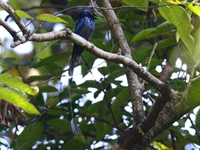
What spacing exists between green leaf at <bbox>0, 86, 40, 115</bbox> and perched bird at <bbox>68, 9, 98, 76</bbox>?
6.20 feet

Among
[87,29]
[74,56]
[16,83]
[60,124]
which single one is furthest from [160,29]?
[16,83]

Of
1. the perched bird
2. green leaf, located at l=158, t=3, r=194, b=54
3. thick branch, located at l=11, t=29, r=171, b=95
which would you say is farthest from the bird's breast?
green leaf, located at l=158, t=3, r=194, b=54

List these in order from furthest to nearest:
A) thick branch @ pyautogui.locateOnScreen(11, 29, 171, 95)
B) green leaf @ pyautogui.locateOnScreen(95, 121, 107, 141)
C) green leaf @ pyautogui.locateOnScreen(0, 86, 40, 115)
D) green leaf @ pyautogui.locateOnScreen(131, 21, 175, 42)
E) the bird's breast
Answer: the bird's breast
green leaf @ pyautogui.locateOnScreen(95, 121, 107, 141)
green leaf @ pyautogui.locateOnScreen(131, 21, 175, 42)
thick branch @ pyautogui.locateOnScreen(11, 29, 171, 95)
green leaf @ pyautogui.locateOnScreen(0, 86, 40, 115)

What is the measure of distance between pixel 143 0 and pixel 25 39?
2.58ft

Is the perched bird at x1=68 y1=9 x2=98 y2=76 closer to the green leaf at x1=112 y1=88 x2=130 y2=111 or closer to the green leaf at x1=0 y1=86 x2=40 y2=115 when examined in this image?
the green leaf at x1=112 y1=88 x2=130 y2=111

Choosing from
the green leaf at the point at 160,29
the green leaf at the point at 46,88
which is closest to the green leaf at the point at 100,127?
the green leaf at the point at 46,88

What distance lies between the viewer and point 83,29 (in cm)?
387

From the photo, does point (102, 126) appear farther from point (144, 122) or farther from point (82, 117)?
point (144, 122)

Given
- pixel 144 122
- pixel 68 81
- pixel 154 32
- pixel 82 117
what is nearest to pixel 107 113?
pixel 82 117

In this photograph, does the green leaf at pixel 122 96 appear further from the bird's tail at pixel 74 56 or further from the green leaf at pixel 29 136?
the green leaf at pixel 29 136

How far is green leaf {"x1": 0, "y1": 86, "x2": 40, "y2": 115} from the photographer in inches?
54.9

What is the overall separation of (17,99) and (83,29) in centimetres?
250

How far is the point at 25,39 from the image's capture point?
1.95 metres

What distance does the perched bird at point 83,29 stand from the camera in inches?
136
